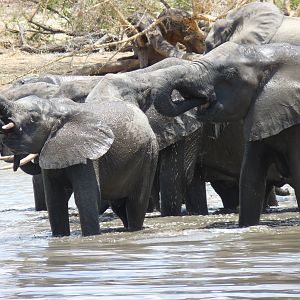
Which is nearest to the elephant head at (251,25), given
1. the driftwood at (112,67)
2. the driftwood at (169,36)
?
the driftwood at (169,36)

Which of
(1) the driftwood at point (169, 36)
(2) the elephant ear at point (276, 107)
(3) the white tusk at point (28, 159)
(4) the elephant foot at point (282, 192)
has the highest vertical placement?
(1) the driftwood at point (169, 36)

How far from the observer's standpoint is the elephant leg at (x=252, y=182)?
9656mm

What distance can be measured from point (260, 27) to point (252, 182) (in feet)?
5.37

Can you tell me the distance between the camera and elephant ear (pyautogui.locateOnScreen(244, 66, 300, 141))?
31.0 feet

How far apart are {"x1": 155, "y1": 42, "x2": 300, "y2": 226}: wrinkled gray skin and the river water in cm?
54

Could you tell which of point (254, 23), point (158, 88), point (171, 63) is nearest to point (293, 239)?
point (158, 88)

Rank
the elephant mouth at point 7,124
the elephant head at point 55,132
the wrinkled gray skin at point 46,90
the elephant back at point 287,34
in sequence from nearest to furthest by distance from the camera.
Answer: the elephant mouth at point 7,124, the elephant head at point 55,132, the elephant back at point 287,34, the wrinkled gray skin at point 46,90

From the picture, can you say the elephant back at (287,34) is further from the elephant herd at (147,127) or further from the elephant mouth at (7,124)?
the elephant mouth at (7,124)

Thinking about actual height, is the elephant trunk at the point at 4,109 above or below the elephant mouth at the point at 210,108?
above

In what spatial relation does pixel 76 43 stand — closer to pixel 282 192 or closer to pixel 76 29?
pixel 76 29

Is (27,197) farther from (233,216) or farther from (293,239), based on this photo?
(293,239)

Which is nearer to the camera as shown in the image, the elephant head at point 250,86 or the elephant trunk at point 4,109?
the elephant trunk at point 4,109

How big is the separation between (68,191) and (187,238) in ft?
5.82

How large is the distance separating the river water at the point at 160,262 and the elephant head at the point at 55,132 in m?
0.57
